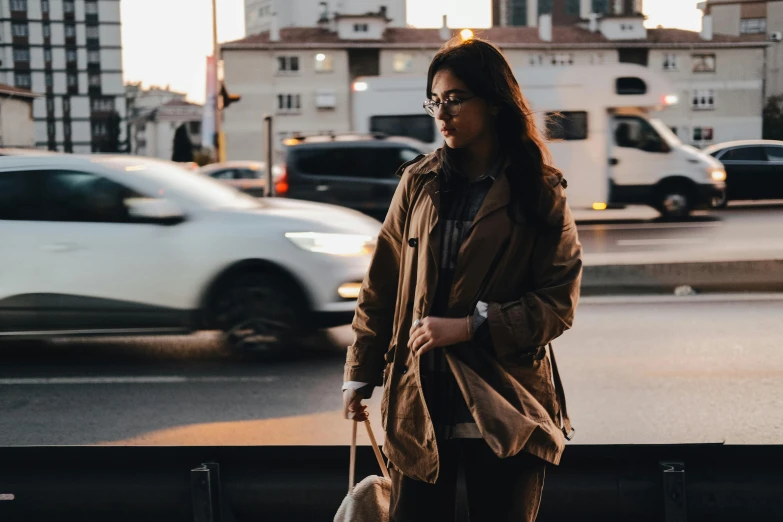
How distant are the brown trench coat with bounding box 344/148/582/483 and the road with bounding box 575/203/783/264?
27.4ft

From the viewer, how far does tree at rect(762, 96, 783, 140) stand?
8711 mm

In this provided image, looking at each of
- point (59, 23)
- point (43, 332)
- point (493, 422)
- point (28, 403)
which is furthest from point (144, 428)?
point (59, 23)

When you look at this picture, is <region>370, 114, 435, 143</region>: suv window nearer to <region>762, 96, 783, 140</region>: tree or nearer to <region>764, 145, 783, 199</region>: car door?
<region>764, 145, 783, 199</region>: car door

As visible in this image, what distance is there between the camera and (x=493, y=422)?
2.11 meters

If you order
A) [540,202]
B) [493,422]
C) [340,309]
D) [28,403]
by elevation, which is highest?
[540,202]

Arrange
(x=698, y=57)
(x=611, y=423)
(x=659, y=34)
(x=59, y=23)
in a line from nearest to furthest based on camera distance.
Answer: (x=611, y=423)
(x=698, y=57)
(x=659, y=34)
(x=59, y=23)

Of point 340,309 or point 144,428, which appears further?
point 340,309

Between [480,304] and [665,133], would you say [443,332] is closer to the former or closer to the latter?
[480,304]

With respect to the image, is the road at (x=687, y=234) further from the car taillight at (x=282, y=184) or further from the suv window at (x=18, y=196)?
the suv window at (x=18, y=196)

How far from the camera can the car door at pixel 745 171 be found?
1281 centimetres

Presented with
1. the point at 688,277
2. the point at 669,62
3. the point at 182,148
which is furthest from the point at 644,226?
the point at 182,148

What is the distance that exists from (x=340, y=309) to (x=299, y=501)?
147 inches

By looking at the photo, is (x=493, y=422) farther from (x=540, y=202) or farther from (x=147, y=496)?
(x=147, y=496)

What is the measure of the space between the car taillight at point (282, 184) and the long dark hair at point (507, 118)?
13.5 meters
